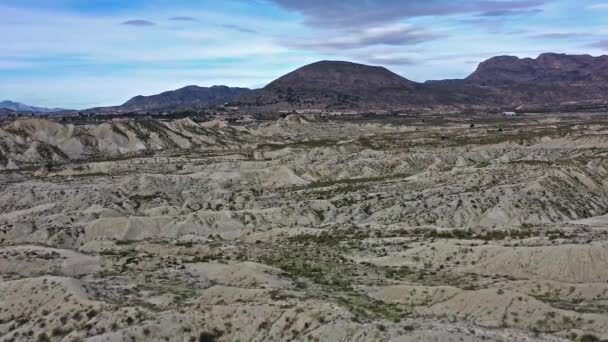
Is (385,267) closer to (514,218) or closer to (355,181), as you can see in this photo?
(514,218)

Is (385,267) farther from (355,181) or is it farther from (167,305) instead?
(355,181)

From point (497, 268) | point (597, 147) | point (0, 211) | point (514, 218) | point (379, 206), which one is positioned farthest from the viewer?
point (597, 147)

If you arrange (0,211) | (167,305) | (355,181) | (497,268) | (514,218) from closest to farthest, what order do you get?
(167,305)
(497,268)
(514,218)
(0,211)
(355,181)

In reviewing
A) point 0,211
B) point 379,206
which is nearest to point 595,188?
point 379,206

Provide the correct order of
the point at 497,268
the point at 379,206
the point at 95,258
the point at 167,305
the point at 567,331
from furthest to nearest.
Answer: the point at 379,206
the point at 95,258
the point at 497,268
the point at 167,305
the point at 567,331

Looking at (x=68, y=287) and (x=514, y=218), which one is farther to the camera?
(x=514, y=218)

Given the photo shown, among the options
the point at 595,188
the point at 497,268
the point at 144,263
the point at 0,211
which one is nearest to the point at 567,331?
the point at 497,268
